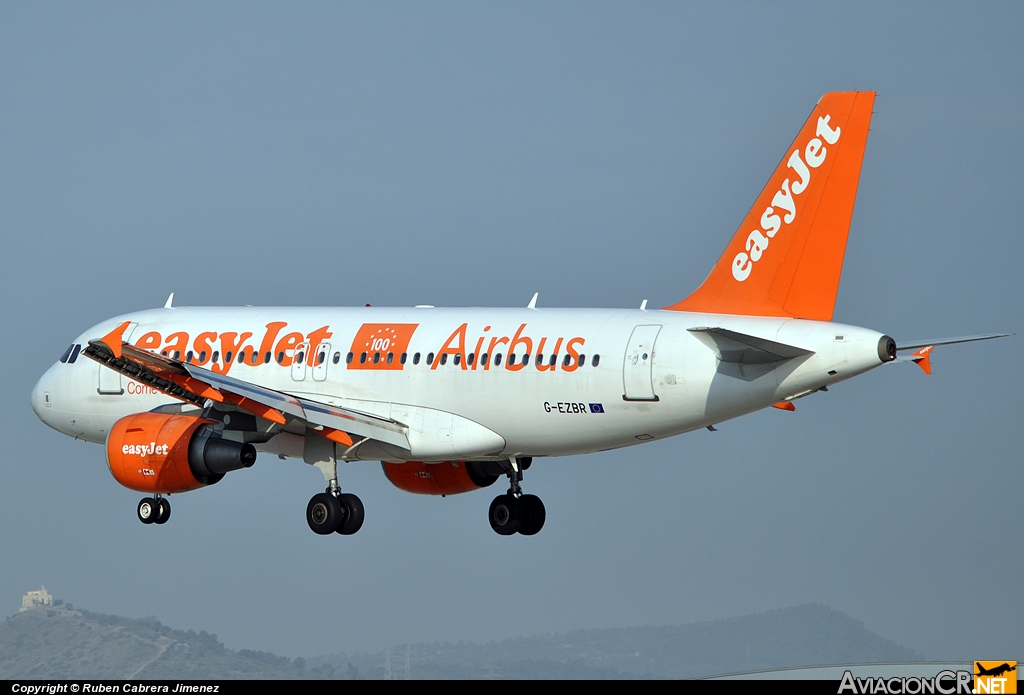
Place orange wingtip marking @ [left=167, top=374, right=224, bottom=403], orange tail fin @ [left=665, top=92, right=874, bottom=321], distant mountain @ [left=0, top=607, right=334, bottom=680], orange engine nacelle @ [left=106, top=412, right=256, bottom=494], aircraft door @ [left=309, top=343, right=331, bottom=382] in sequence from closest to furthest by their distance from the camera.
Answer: orange tail fin @ [left=665, top=92, right=874, bottom=321] → orange wingtip marking @ [left=167, top=374, right=224, bottom=403] → orange engine nacelle @ [left=106, top=412, right=256, bottom=494] → distant mountain @ [left=0, top=607, right=334, bottom=680] → aircraft door @ [left=309, top=343, right=331, bottom=382]

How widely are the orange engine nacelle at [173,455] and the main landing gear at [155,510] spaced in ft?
9.11

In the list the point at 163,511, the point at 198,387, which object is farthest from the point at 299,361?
the point at 163,511

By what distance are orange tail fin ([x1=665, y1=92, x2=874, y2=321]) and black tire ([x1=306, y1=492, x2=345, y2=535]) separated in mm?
11173

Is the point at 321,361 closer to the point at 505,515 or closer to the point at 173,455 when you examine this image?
the point at 173,455

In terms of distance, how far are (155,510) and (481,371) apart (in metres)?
9.32

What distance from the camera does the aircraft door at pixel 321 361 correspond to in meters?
40.5

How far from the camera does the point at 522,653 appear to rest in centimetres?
4112

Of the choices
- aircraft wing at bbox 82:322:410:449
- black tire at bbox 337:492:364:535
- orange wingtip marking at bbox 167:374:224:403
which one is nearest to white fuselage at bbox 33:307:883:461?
aircraft wing at bbox 82:322:410:449

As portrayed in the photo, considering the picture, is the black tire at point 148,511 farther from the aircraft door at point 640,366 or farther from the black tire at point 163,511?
the aircraft door at point 640,366

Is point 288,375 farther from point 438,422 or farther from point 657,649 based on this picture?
point 657,649

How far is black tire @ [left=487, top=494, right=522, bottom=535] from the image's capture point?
139 ft

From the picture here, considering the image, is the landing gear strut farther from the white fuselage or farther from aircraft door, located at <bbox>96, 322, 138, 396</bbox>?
aircraft door, located at <bbox>96, 322, 138, 396</bbox>

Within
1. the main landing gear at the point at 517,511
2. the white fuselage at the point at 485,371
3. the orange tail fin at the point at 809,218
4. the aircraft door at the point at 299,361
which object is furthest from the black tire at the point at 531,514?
the orange tail fin at the point at 809,218

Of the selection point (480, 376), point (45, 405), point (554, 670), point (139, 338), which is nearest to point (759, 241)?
point (480, 376)
